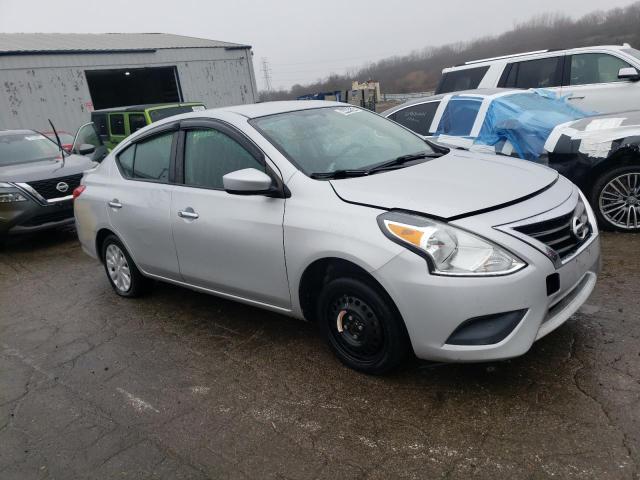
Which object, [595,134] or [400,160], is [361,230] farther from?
[595,134]

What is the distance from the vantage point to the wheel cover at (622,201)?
4921mm

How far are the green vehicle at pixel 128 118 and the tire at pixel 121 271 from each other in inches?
249

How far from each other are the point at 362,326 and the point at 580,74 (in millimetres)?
6573

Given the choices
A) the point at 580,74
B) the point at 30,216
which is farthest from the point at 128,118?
the point at 580,74

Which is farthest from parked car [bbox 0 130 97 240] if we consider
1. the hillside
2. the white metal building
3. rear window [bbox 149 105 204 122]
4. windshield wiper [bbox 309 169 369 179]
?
the hillside

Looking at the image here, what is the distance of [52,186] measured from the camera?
738 cm

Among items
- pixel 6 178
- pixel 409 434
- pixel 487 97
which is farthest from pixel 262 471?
pixel 6 178

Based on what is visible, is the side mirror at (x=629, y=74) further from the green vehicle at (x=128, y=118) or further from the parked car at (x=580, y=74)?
the green vehicle at (x=128, y=118)

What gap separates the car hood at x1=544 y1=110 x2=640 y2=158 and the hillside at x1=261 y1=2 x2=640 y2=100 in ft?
164

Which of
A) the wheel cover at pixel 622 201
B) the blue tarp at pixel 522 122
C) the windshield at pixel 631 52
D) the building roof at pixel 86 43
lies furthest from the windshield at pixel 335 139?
the building roof at pixel 86 43

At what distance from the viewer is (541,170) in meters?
3.42

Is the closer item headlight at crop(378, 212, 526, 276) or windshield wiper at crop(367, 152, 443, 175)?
headlight at crop(378, 212, 526, 276)

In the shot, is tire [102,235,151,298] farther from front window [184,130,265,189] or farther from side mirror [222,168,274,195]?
side mirror [222,168,274,195]

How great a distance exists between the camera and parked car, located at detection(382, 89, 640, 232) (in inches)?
196
